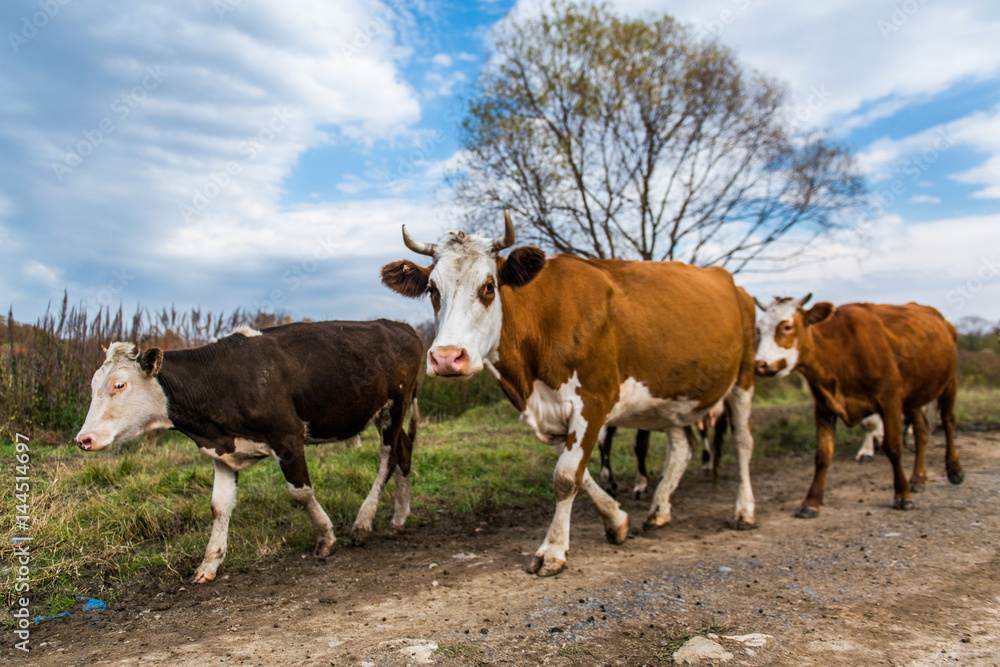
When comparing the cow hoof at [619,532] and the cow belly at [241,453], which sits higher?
the cow belly at [241,453]

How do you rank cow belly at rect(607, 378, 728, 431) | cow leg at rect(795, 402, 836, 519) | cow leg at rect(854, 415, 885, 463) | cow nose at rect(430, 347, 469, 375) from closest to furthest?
cow nose at rect(430, 347, 469, 375)
cow belly at rect(607, 378, 728, 431)
cow leg at rect(795, 402, 836, 519)
cow leg at rect(854, 415, 885, 463)

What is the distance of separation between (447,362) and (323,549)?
2138 mm

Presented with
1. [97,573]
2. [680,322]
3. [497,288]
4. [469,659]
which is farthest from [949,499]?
[97,573]

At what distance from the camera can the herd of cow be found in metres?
4.59

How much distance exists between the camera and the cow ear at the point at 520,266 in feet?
15.3

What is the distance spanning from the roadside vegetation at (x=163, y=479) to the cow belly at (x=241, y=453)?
0.65m

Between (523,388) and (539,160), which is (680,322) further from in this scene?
(539,160)

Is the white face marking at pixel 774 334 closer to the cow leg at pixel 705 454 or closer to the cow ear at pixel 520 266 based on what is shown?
the cow leg at pixel 705 454

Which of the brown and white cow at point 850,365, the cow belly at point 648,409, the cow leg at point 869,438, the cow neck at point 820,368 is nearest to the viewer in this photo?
the cow belly at point 648,409

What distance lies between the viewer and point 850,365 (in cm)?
674

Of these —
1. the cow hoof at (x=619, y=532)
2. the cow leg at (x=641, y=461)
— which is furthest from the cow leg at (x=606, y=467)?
the cow hoof at (x=619, y=532)

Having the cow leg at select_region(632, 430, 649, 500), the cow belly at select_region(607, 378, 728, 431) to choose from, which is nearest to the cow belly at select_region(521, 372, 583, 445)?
the cow belly at select_region(607, 378, 728, 431)

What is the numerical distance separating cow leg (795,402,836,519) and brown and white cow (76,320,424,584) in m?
3.72

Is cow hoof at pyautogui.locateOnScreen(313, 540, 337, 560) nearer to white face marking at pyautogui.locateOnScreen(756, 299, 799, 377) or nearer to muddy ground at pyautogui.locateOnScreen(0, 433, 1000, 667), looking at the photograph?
muddy ground at pyautogui.locateOnScreen(0, 433, 1000, 667)
